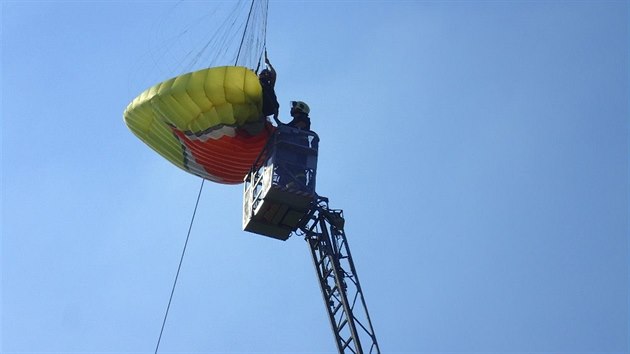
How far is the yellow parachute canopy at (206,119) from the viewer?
136ft

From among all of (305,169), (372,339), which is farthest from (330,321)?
(305,169)

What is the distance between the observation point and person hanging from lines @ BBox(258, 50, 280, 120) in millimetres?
42438

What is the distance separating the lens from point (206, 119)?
4153 cm

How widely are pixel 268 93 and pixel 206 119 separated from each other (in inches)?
88.4

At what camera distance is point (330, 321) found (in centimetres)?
4128

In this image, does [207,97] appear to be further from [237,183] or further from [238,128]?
[237,183]

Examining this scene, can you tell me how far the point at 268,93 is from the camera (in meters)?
42.5

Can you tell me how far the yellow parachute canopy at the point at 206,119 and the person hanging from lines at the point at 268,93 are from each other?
12.4 inches

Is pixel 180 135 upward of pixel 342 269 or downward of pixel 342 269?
upward

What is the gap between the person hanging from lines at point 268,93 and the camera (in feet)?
139

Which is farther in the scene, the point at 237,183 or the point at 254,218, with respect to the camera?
the point at 237,183

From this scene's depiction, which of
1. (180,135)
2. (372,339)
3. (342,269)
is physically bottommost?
(372,339)

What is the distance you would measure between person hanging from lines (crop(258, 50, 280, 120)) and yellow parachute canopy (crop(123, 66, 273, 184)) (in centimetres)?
31

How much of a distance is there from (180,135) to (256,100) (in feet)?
8.78
